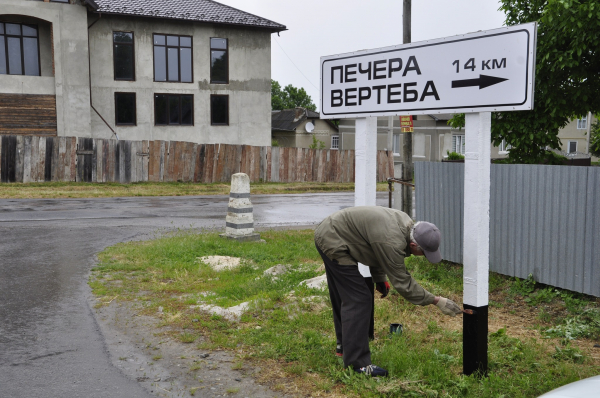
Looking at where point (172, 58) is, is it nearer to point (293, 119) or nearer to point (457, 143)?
point (293, 119)

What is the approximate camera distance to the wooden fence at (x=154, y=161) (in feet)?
73.5

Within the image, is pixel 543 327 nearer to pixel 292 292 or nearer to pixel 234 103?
pixel 292 292

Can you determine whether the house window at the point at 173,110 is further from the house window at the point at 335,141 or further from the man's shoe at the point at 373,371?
the man's shoe at the point at 373,371

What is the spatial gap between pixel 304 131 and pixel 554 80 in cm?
3809

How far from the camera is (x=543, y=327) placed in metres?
5.76

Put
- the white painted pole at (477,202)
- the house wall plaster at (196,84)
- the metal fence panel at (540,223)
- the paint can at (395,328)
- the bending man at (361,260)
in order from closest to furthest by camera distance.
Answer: the bending man at (361,260) < the white painted pole at (477,202) < the paint can at (395,328) < the metal fence panel at (540,223) < the house wall plaster at (196,84)

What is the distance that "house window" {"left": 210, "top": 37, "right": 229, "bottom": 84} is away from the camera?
29.2 metres

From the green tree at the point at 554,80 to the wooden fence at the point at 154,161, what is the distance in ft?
57.1

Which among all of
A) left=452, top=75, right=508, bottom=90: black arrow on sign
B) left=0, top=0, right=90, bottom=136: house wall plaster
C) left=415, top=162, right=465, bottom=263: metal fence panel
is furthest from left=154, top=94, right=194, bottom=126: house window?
left=452, top=75, right=508, bottom=90: black arrow on sign

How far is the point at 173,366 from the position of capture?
485 cm

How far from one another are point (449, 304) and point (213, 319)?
107 inches

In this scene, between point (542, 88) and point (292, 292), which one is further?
point (542, 88)

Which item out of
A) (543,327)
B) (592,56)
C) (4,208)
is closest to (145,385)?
(543,327)

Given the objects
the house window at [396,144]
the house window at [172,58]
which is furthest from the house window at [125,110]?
the house window at [396,144]
